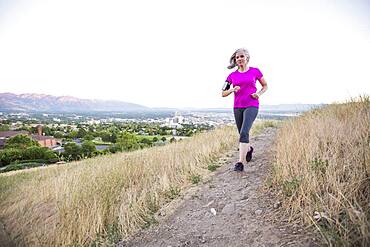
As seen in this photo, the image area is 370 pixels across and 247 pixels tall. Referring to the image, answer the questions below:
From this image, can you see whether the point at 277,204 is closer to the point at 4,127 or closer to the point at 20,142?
the point at 4,127

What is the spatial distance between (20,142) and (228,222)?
21982 mm

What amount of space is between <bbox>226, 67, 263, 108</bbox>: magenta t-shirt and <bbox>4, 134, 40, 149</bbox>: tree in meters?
20.3

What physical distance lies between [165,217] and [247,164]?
2078 millimetres

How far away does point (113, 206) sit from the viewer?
141 inches

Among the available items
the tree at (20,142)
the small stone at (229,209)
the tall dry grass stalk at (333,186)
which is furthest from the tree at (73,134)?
the tall dry grass stalk at (333,186)

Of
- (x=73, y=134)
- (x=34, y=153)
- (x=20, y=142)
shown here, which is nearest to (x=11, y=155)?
(x=20, y=142)

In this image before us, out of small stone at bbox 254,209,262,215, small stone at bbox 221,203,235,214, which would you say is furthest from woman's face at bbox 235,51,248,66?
small stone at bbox 254,209,262,215

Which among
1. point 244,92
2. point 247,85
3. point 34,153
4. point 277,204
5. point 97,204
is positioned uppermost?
point 247,85

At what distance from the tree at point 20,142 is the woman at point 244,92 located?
66.4ft

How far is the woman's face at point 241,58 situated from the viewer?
411 cm

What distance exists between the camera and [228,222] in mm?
2738

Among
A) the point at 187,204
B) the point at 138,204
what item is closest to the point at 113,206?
the point at 138,204

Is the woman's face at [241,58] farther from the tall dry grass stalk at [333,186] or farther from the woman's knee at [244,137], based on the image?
the tall dry grass stalk at [333,186]

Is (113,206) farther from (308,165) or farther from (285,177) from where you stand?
(308,165)
